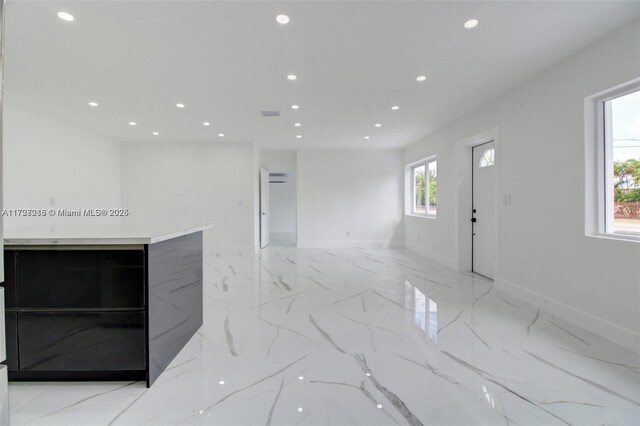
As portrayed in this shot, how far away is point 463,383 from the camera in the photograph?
1.91 meters

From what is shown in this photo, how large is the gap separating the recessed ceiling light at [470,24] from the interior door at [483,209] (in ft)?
7.63

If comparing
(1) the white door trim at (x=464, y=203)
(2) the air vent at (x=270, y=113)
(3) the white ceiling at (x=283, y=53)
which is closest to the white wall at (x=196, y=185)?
(3) the white ceiling at (x=283, y=53)

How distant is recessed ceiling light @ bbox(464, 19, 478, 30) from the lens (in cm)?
234

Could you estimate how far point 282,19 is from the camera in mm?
2340

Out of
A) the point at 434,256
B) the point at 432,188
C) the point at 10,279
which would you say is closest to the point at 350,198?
the point at 432,188

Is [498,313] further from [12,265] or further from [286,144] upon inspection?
[286,144]

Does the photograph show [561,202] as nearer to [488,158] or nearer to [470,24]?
[488,158]

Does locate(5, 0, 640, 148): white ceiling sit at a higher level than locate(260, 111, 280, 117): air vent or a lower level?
lower

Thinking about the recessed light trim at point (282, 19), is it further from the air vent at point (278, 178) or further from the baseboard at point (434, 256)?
the air vent at point (278, 178)

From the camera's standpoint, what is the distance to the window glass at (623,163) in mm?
2488

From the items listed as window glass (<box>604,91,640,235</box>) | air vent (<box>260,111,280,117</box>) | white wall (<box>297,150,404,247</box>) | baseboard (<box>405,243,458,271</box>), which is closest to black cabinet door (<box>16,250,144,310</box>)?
air vent (<box>260,111,280,117</box>)

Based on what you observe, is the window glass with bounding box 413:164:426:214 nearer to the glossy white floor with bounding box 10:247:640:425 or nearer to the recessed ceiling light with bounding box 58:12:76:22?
the glossy white floor with bounding box 10:247:640:425

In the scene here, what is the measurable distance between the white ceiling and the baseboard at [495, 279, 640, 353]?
240 cm

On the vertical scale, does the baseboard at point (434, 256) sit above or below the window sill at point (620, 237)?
below
